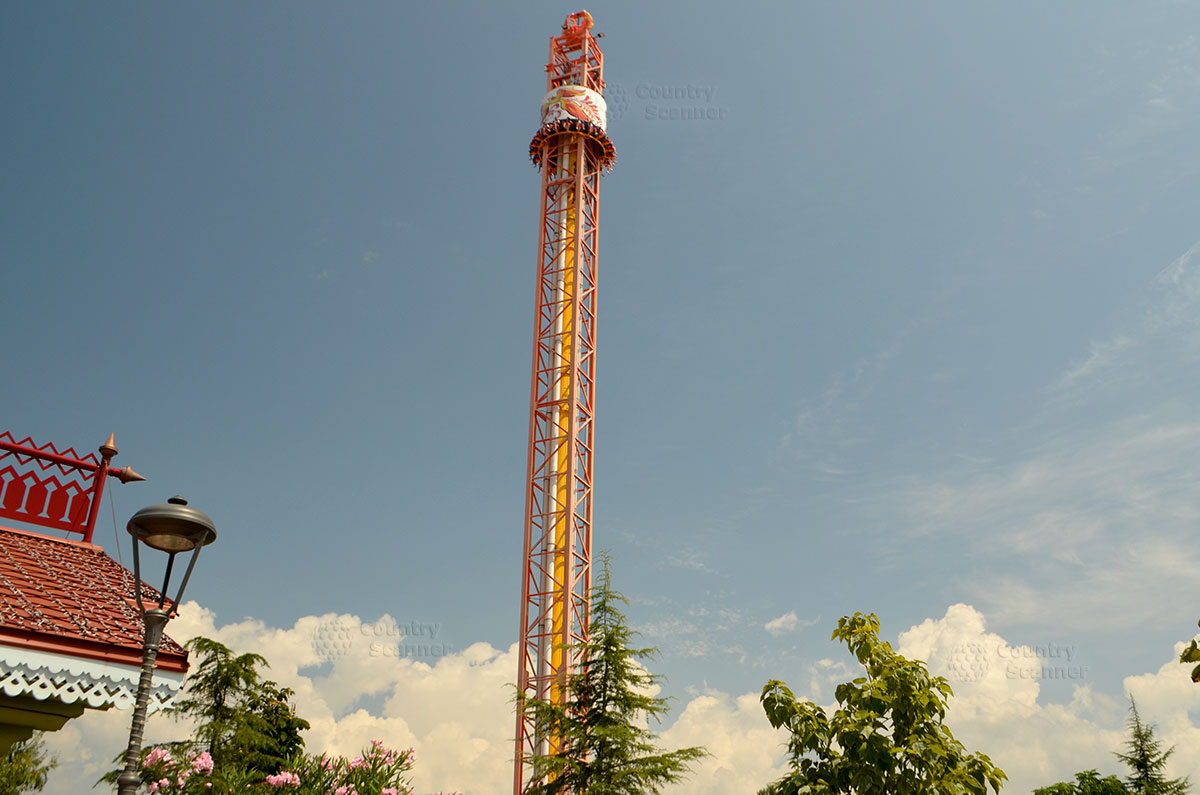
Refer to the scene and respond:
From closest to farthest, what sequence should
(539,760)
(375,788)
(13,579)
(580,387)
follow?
(13,579) < (375,788) < (539,760) < (580,387)

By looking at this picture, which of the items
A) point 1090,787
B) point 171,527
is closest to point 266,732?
point 171,527

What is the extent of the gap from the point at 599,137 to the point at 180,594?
83.0 ft

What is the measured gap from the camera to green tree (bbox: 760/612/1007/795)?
8109 millimetres

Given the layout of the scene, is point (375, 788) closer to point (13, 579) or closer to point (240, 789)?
point (240, 789)

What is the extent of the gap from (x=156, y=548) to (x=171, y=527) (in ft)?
0.95

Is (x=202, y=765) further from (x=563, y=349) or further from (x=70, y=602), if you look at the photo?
(x=563, y=349)

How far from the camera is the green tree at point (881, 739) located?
811cm

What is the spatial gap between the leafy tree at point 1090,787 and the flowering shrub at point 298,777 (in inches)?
1369

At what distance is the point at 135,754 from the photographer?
228 inches

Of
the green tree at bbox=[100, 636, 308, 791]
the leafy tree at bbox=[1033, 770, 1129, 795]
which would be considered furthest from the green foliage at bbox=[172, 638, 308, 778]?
the leafy tree at bbox=[1033, 770, 1129, 795]

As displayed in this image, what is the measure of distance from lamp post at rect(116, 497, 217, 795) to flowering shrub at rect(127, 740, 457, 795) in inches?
160

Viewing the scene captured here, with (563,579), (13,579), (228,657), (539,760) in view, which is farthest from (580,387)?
(13,579)

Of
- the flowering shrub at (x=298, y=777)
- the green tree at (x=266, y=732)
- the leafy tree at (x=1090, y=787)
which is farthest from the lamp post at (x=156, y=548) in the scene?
the leafy tree at (x=1090, y=787)

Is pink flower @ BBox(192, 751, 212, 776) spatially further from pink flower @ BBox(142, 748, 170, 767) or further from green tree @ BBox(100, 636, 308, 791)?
green tree @ BBox(100, 636, 308, 791)
